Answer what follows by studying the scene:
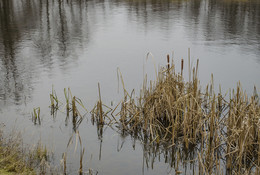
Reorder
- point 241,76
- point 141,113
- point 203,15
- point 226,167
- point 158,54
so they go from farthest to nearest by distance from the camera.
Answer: point 203,15, point 158,54, point 241,76, point 141,113, point 226,167

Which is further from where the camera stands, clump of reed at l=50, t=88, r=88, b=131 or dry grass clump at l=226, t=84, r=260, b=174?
clump of reed at l=50, t=88, r=88, b=131

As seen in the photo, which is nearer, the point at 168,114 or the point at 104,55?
the point at 168,114

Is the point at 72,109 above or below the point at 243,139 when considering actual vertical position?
below

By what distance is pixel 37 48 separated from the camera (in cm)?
2292

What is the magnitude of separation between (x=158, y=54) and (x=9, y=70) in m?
8.42

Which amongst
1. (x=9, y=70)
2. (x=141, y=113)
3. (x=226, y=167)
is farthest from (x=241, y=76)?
(x=9, y=70)

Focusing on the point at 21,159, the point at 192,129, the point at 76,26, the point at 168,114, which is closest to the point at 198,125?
the point at 192,129

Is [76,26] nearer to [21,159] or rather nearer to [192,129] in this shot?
[192,129]

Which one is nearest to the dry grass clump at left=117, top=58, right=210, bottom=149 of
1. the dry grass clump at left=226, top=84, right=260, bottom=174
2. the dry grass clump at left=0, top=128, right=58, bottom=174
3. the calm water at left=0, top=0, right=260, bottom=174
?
the calm water at left=0, top=0, right=260, bottom=174

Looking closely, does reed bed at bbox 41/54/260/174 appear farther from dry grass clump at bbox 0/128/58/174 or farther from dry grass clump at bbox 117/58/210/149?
dry grass clump at bbox 0/128/58/174

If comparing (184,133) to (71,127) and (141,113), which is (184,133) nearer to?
(141,113)

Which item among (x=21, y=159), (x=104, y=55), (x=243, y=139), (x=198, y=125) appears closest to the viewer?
(x=21, y=159)

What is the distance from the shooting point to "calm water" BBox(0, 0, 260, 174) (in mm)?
10898

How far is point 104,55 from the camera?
21.9 metres
